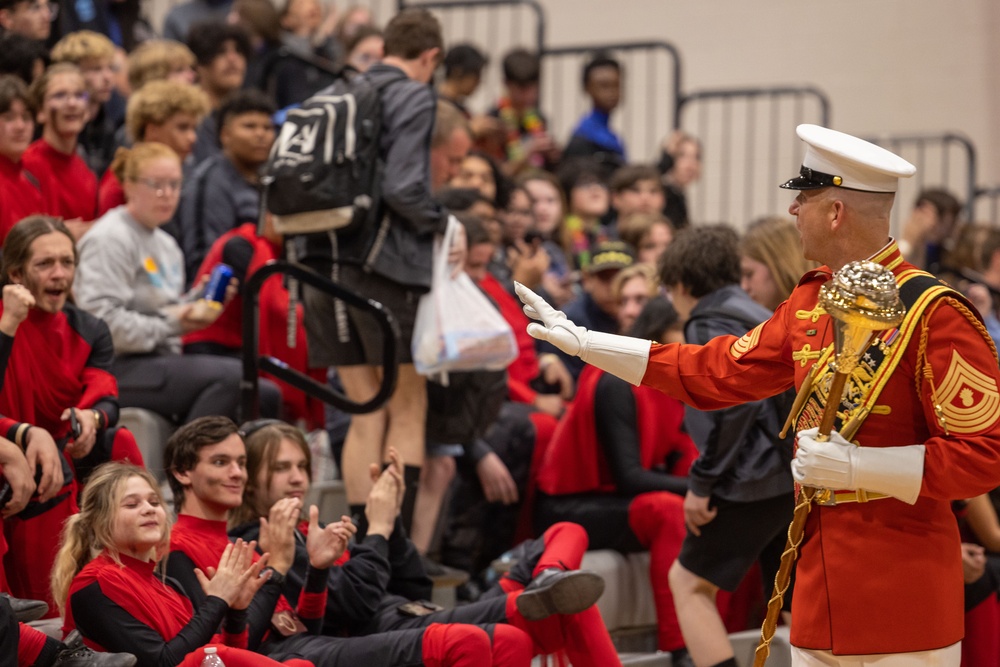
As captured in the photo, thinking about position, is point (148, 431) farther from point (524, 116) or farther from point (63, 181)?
point (524, 116)

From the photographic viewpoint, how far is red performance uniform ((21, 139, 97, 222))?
5070 mm

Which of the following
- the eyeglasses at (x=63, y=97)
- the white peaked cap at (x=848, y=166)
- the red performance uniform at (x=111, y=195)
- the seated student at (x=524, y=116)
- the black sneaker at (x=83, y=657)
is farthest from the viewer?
the seated student at (x=524, y=116)

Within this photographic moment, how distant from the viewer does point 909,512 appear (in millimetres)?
2668

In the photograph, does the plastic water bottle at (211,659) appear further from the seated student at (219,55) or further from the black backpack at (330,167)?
the seated student at (219,55)

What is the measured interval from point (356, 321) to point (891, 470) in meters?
2.16

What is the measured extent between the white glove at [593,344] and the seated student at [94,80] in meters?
3.38

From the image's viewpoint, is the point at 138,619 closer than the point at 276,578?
Yes

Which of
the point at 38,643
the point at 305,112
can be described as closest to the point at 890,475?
the point at 38,643

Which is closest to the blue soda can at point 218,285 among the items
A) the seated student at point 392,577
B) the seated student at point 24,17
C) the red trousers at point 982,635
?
the seated student at point 392,577

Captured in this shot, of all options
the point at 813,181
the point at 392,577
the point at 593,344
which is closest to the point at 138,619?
the point at 392,577

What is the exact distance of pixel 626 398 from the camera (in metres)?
4.88

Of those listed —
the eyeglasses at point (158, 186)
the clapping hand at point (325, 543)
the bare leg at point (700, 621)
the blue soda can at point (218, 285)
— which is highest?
the eyeglasses at point (158, 186)

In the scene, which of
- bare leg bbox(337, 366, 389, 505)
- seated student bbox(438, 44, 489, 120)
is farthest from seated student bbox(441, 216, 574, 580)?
seated student bbox(438, 44, 489, 120)

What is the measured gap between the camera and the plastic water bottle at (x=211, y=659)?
3.09 metres
